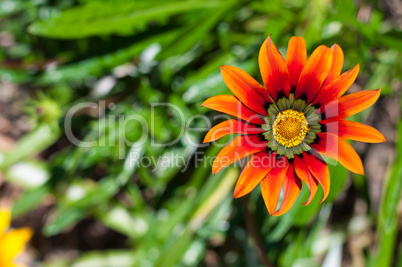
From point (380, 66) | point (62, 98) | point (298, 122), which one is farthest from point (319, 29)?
point (62, 98)

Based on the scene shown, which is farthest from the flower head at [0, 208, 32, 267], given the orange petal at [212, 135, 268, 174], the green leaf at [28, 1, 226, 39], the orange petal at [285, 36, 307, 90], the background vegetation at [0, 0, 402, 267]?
the orange petal at [285, 36, 307, 90]

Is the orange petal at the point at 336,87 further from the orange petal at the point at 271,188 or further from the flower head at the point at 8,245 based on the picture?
the flower head at the point at 8,245

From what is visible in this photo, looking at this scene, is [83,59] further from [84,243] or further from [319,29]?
[84,243]

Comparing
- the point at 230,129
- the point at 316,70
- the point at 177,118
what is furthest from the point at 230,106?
the point at 177,118

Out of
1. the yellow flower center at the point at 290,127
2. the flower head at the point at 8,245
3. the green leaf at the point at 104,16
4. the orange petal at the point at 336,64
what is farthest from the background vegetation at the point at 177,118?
the orange petal at the point at 336,64

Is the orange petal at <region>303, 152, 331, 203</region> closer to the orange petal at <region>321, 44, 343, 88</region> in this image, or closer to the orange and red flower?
the orange and red flower

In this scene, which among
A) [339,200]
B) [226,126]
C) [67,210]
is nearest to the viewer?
[226,126]
